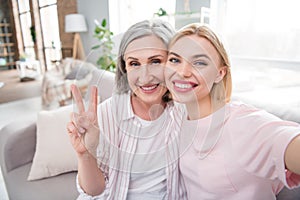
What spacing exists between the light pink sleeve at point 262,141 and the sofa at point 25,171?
28.0 inches

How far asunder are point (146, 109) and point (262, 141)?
26 cm

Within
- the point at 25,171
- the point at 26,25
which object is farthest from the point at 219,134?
the point at 26,25

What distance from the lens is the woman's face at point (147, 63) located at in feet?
1.30

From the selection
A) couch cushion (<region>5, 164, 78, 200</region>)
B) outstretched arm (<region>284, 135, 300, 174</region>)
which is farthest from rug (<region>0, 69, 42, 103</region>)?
outstretched arm (<region>284, 135, 300, 174</region>)

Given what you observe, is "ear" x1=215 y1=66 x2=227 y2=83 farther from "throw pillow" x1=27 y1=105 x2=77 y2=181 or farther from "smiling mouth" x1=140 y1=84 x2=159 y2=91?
"throw pillow" x1=27 y1=105 x2=77 y2=181

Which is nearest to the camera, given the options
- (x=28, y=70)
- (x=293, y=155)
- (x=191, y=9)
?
(x=293, y=155)

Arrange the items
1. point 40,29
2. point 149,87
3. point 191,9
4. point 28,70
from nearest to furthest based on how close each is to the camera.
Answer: point 149,87
point 191,9
point 40,29
point 28,70

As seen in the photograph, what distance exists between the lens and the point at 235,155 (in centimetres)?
45

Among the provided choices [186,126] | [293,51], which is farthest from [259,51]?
[186,126]

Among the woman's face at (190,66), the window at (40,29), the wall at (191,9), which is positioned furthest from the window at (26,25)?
the woman's face at (190,66)

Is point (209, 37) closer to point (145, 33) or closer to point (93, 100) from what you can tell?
point (145, 33)

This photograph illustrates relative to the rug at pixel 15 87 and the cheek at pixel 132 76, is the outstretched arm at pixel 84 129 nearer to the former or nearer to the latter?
the cheek at pixel 132 76

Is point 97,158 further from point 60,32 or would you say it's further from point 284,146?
point 60,32

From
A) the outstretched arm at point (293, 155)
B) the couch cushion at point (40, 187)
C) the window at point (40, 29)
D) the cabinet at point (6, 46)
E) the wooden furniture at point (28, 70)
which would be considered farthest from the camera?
the wooden furniture at point (28, 70)
